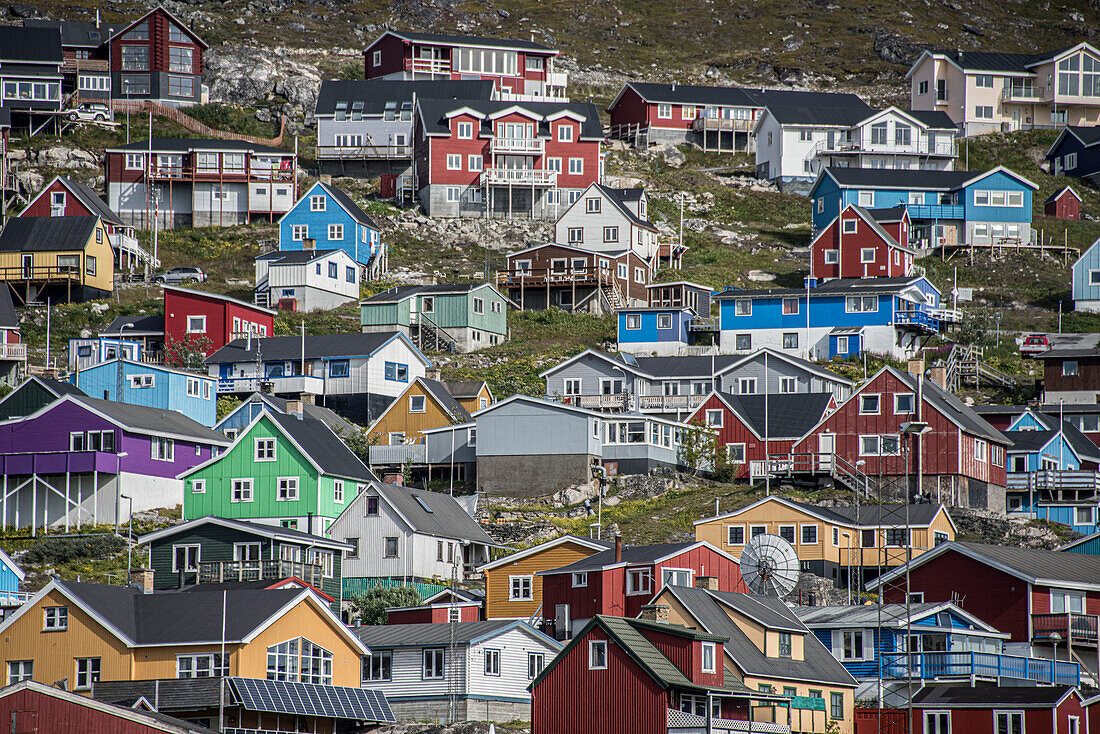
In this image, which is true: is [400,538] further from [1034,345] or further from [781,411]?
[1034,345]

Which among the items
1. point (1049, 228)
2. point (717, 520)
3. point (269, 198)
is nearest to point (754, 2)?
point (1049, 228)

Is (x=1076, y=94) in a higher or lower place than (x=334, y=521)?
higher

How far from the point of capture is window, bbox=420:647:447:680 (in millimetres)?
50438

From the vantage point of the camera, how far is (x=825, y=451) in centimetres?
7456

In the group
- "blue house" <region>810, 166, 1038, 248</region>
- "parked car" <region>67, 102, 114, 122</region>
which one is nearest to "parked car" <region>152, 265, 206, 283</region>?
"parked car" <region>67, 102, 114, 122</region>

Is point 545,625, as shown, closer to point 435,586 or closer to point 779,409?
point 435,586

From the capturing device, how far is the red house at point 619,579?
181 ft

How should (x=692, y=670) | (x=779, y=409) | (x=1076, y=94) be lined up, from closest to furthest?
(x=692, y=670)
(x=779, y=409)
(x=1076, y=94)

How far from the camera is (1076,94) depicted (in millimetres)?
137875

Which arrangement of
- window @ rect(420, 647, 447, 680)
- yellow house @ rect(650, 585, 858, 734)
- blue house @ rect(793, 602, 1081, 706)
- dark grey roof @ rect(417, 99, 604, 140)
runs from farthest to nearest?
dark grey roof @ rect(417, 99, 604, 140) → blue house @ rect(793, 602, 1081, 706) → window @ rect(420, 647, 447, 680) → yellow house @ rect(650, 585, 858, 734)

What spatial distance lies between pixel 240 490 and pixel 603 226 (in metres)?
47.0

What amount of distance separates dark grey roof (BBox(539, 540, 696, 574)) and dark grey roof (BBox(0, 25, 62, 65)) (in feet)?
271

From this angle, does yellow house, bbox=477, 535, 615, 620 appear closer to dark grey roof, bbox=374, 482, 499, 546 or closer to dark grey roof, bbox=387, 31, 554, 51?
dark grey roof, bbox=374, 482, 499, 546

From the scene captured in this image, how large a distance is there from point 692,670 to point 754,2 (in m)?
159
